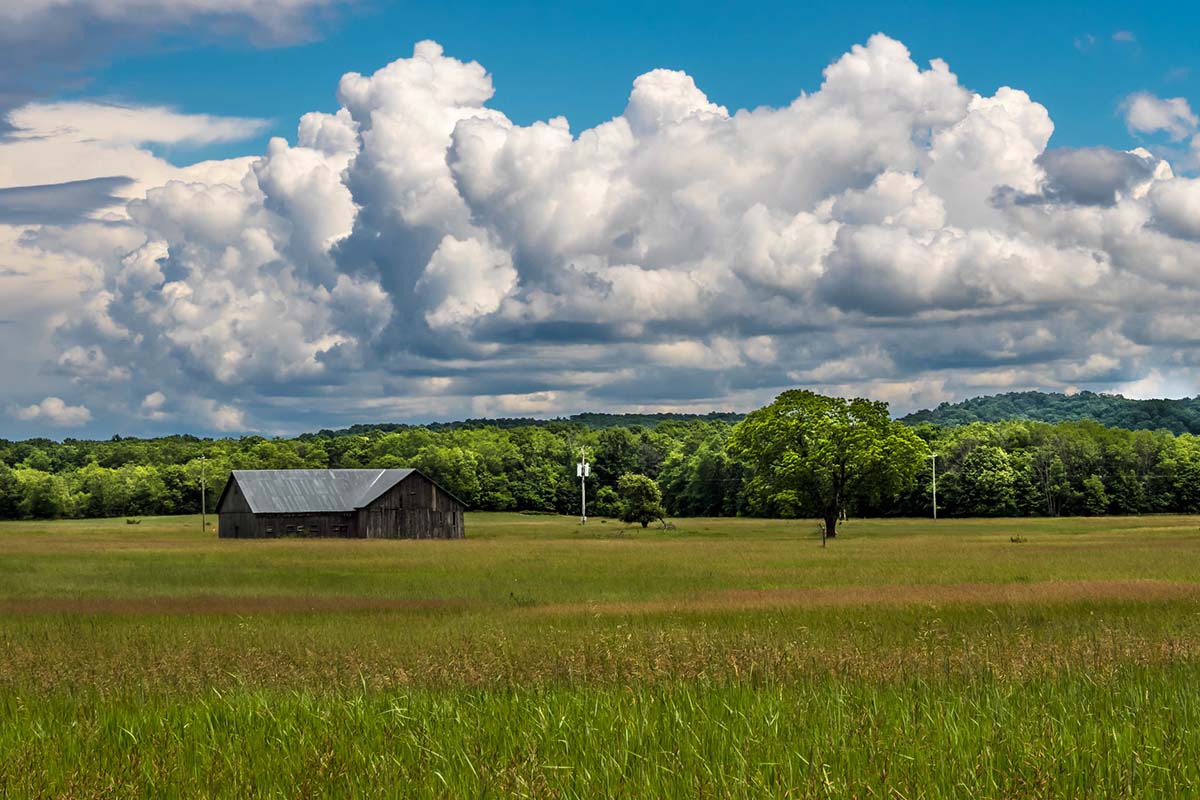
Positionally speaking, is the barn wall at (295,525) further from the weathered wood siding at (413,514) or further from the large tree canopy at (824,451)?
the large tree canopy at (824,451)

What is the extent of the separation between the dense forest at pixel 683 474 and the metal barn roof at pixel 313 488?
3444 centimetres

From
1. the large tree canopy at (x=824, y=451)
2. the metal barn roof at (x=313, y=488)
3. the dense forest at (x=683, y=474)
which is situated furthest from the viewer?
the dense forest at (x=683, y=474)

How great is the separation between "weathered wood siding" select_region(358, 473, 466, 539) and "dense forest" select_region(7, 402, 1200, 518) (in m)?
30.8

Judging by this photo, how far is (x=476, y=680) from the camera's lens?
14.6 m

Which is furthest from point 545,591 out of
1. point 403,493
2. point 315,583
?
point 403,493

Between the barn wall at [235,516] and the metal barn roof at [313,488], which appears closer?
the barn wall at [235,516]

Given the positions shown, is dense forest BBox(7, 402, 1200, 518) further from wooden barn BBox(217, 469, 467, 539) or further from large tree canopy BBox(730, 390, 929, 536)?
large tree canopy BBox(730, 390, 929, 536)

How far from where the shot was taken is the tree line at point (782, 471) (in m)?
84.7

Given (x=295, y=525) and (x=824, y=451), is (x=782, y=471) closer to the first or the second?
(x=824, y=451)

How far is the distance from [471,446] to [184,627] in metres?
171

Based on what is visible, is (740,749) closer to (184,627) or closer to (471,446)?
(184,627)

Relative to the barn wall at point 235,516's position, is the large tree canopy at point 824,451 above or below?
above

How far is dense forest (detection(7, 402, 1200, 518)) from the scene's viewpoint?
137750mm

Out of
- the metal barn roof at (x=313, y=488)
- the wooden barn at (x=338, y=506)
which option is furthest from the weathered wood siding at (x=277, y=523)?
the metal barn roof at (x=313, y=488)
